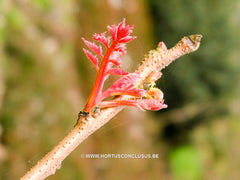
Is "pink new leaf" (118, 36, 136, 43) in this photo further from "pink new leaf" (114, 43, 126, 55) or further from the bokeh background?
the bokeh background

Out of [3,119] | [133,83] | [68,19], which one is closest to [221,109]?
[68,19]

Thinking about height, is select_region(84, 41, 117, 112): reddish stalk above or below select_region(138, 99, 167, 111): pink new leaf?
above

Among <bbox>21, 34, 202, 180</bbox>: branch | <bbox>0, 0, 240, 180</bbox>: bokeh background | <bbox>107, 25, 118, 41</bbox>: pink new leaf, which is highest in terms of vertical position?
<bbox>0, 0, 240, 180</bbox>: bokeh background

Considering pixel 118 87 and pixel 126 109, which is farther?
pixel 126 109

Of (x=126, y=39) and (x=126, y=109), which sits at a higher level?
(x=126, y=109)

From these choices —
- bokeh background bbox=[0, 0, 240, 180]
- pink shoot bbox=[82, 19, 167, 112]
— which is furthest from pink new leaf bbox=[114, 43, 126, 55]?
bokeh background bbox=[0, 0, 240, 180]

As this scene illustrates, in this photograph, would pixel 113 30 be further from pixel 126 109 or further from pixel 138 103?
pixel 126 109

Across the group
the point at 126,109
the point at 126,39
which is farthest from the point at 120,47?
the point at 126,109

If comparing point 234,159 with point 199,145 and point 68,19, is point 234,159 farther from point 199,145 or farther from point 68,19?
point 68,19
